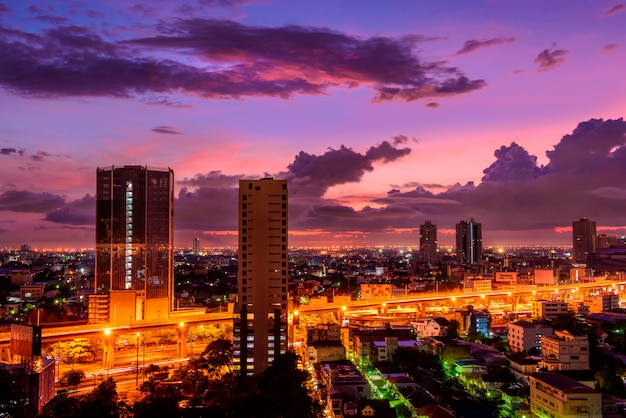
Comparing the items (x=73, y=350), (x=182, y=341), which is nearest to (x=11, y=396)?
(x=73, y=350)

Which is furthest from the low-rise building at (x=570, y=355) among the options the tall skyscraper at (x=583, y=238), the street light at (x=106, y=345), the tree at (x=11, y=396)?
the tall skyscraper at (x=583, y=238)

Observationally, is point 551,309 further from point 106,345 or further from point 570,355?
point 106,345

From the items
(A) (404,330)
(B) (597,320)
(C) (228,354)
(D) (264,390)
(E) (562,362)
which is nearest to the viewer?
(D) (264,390)

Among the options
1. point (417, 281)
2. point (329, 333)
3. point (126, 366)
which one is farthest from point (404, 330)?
point (417, 281)

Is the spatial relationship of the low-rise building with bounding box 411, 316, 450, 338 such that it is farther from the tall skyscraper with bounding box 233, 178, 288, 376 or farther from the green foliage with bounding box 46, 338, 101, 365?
the green foliage with bounding box 46, 338, 101, 365

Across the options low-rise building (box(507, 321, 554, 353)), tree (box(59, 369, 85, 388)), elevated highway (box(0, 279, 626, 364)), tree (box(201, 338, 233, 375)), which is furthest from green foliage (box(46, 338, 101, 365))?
low-rise building (box(507, 321, 554, 353))

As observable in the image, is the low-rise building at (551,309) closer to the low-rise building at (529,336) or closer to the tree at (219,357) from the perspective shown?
the low-rise building at (529,336)

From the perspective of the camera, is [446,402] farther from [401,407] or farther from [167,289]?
[167,289]
